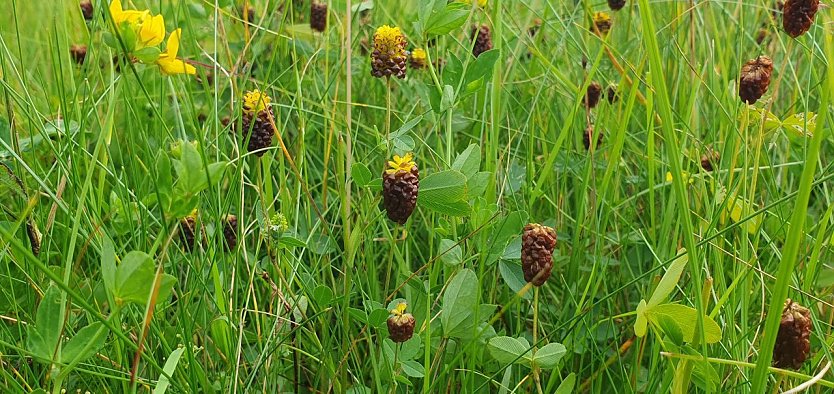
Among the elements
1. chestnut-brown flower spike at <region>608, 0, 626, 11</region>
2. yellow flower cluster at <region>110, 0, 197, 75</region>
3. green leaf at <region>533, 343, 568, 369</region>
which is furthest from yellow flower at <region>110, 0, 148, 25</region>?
chestnut-brown flower spike at <region>608, 0, 626, 11</region>

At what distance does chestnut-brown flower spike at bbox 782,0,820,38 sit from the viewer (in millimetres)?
1103

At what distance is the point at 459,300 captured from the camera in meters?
0.98

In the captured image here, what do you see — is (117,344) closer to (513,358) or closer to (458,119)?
(513,358)

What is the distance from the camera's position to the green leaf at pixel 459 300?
97 cm

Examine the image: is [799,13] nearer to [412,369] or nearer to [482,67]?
[482,67]

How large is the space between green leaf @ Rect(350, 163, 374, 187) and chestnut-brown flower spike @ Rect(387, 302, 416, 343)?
6.1 inches

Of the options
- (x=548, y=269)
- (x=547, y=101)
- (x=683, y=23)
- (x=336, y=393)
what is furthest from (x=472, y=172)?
(x=683, y=23)

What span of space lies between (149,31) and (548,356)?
0.54m

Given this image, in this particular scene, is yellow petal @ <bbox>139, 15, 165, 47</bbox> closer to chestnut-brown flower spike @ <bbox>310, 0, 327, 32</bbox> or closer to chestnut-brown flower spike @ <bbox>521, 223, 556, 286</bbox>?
chestnut-brown flower spike @ <bbox>521, 223, 556, 286</bbox>

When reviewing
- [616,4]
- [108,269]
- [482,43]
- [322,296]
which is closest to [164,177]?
[108,269]

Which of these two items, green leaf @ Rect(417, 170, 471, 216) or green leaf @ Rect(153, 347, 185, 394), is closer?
green leaf @ Rect(153, 347, 185, 394)

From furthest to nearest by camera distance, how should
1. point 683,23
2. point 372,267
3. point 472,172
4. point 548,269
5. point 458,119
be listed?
point 683,23 → point 458,119 → point 372,267 → point 472,172 → point 548,269

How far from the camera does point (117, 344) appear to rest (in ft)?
3.16

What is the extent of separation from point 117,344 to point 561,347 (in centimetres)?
48
